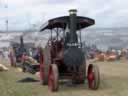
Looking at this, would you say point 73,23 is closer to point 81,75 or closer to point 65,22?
point 65,22

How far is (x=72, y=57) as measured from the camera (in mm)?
14273

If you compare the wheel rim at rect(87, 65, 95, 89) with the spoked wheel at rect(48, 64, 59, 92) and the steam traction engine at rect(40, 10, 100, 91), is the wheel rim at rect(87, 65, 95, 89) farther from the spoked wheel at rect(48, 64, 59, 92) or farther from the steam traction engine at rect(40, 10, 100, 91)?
the spoked wheel at rect(48, 64, 59, 92)

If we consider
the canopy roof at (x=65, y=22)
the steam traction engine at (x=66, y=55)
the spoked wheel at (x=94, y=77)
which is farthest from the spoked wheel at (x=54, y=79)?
the canopy roof at (x=65, y=22)

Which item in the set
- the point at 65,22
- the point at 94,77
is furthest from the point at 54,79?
the point at 65,22

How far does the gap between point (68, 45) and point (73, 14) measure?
1042 mm

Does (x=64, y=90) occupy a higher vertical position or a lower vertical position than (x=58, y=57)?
lower

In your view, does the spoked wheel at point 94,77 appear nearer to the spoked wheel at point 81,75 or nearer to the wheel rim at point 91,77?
the wheel rim at point 91,77

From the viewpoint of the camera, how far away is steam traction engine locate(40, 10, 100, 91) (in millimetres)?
14219

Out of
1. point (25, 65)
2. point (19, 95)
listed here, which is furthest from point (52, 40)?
point (25, 65)

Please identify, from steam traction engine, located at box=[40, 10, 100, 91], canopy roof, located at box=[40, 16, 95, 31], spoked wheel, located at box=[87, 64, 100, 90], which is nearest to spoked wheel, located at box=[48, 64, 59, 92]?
steam traction engine, located at box=[40, 10, 100, 91]

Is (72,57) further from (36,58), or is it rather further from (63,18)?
(36,58)

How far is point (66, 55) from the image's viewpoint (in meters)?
14.3

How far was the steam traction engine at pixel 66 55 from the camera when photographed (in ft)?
46.6

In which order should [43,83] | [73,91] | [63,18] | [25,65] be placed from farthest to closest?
1. [25,65]
2. [43,83]
3. [63,18]
4. [73,91]
